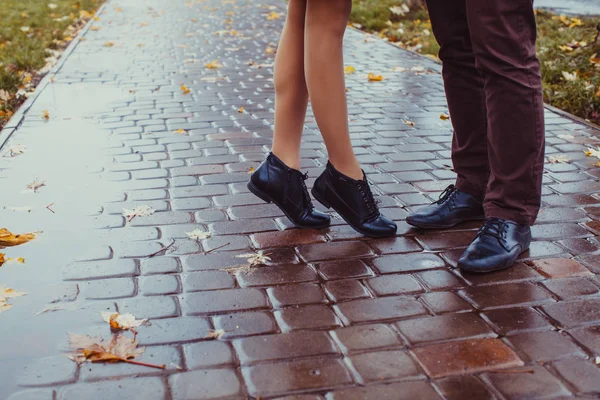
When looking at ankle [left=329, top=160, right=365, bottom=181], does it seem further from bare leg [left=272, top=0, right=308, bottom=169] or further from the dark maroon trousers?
the dark maroon trousers

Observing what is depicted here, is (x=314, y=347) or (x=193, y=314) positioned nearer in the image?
(x=314, y=347)

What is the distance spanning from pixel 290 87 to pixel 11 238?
1.27 metres

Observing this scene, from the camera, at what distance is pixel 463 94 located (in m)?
2.75

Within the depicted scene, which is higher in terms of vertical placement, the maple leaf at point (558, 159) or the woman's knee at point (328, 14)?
the woman's knee at point (328, 14)

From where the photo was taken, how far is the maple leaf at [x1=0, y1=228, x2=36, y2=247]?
2727 mm

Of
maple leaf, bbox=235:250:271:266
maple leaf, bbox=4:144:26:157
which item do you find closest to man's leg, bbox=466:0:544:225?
maple leaf, bbox=235:250:271:266

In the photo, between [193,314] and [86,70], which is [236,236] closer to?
[193,314]

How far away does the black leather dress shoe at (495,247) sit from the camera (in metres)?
2.42

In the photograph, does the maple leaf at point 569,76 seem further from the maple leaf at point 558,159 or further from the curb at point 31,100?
the curb at point 31,100

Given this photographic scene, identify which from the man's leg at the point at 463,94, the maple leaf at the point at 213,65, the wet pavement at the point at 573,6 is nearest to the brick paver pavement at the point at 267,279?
the man's leg at the point at 463,94

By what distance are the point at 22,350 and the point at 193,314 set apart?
51cm

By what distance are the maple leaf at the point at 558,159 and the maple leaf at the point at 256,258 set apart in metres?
1.88

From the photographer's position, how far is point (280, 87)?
2.67m

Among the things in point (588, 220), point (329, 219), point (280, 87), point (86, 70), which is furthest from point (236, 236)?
point (86, 70)
